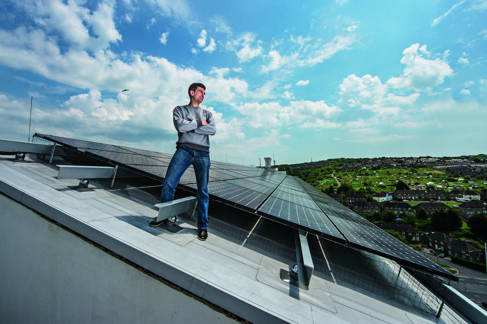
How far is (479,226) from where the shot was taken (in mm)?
71625

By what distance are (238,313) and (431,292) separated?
4.33 m

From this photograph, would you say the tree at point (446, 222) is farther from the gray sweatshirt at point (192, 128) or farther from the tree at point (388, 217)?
the gray sweatshirt at point (192, 128)

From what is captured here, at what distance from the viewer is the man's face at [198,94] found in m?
3.76

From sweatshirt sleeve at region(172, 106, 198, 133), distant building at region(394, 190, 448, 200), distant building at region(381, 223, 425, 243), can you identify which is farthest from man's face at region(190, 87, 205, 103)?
distant building at region(394, 190, 448, 200)

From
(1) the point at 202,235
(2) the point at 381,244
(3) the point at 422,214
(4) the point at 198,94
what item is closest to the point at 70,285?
(1) the point at 202,235

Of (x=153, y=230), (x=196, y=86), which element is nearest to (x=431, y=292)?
(x=153, y=230)

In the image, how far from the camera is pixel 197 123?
362 centimetres

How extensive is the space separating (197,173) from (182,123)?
96 cm

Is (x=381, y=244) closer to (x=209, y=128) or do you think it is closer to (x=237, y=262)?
(x=237, y=262)

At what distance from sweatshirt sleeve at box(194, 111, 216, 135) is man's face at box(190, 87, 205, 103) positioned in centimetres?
33

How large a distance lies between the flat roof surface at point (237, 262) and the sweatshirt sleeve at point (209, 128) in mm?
1976

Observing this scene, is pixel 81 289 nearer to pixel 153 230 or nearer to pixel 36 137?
pixel 153 230

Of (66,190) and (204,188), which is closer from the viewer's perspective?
(204,188)

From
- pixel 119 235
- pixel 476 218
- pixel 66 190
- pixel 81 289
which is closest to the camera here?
pixel 119 235
